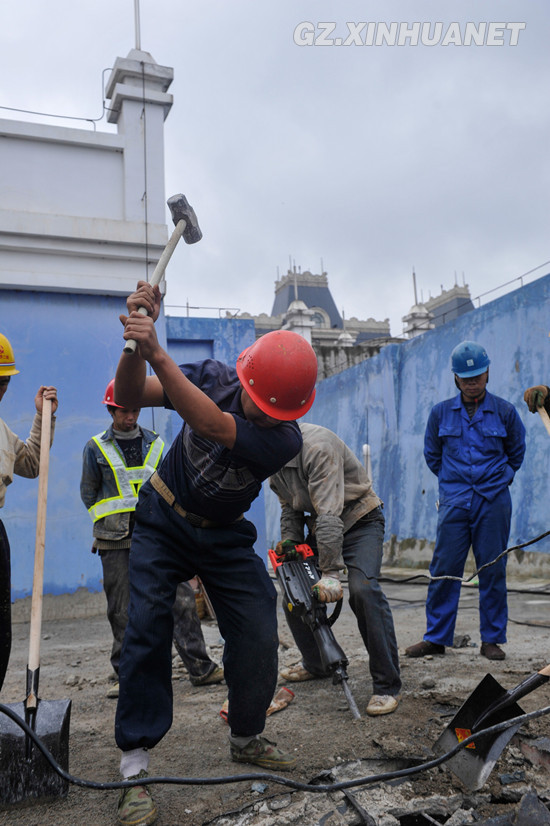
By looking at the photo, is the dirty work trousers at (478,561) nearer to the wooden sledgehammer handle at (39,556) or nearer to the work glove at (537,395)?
the work glove at (537,395)

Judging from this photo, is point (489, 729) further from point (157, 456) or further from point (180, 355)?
point (180, 355)

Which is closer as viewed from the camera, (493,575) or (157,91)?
(493,575)

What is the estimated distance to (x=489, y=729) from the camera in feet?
6.93

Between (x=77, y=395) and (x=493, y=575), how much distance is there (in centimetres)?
432

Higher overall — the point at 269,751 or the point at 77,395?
the point at 77,395

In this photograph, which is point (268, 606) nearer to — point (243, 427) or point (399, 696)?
point (243, 427)

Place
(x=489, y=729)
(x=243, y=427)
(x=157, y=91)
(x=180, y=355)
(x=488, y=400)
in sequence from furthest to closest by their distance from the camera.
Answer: (x=180, y=355)
(x=157, y=91)
(x=488, y=400)
(x=243, y=427)
(x=489, y=729)

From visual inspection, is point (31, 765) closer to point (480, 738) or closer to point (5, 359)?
point (480, 738)

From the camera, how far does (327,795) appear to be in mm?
2316

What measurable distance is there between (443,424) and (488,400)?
333 millimetres

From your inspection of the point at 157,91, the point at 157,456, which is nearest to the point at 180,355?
the point at 157,91

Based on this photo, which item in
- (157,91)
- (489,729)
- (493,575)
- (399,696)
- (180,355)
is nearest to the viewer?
(489,729)

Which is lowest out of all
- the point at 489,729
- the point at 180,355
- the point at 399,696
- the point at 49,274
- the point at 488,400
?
the point at 399,696

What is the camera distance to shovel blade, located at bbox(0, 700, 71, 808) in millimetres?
2342
